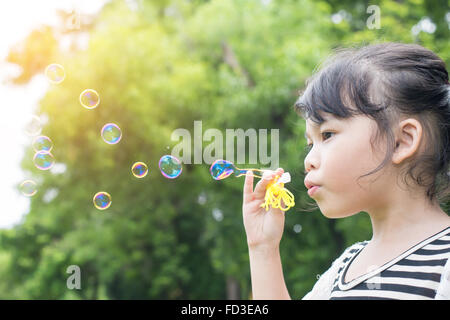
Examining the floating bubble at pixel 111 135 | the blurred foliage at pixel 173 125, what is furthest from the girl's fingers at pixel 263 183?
the blurred foliage at pixel 173 125

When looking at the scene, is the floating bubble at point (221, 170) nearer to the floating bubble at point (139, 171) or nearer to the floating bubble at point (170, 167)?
the floating bubble at point (170, 167)

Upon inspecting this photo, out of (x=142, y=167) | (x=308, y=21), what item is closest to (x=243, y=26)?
(x=308, y=21)

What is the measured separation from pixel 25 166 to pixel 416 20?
7.48 meters

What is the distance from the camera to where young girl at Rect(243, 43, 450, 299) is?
3.54ft

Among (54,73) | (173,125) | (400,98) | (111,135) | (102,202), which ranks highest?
(173,125)

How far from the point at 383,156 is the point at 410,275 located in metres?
0.26

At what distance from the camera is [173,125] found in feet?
27.3

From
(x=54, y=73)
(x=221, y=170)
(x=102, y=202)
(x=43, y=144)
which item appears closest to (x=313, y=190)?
(x=221, y=170)

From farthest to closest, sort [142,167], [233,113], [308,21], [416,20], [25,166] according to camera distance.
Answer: [25,166] → [308,21] → [233,113] → [416,20] → [142,167]

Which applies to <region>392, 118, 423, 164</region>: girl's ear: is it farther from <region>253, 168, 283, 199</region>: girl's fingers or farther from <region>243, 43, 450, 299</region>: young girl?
<region>253, 168, 283, 199</region>: girl's fingers

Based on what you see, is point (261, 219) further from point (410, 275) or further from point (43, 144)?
point (43, 144)

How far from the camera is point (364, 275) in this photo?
1095 millimetres

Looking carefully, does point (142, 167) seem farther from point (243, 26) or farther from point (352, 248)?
point (243, 26)

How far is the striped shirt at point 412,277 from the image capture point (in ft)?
3.18
